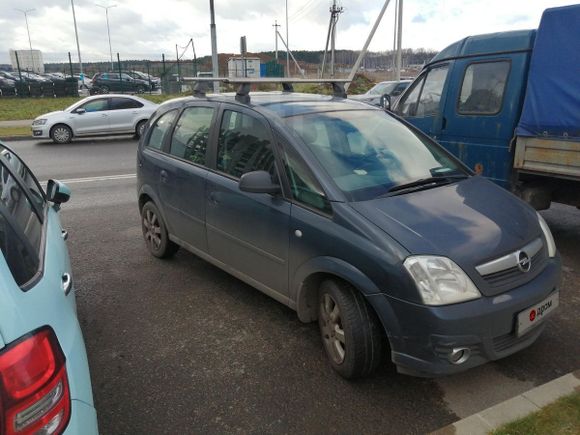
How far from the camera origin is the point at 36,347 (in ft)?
4.80

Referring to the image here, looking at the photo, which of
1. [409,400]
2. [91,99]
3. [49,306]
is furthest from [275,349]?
[91,99]

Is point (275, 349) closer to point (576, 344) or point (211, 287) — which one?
point (211, 287)

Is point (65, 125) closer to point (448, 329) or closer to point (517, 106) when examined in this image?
point (517, 106)

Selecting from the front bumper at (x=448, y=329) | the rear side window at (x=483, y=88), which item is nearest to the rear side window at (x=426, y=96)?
the rear side window at (x=483, y=88)

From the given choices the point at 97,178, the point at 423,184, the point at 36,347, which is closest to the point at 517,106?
the point at 423,184

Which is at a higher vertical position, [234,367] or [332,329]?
[332,329]

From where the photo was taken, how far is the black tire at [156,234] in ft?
16.3

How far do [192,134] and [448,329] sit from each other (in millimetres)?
2899

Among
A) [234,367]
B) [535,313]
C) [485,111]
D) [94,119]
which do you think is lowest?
[234,367]

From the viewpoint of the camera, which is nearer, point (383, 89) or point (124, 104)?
point (124, 104)

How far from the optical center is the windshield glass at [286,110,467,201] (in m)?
3.24

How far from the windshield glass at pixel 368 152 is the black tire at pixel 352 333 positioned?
602mm

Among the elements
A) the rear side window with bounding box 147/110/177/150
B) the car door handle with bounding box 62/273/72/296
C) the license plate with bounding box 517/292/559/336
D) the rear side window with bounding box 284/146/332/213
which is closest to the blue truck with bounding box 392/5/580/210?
the license plate with bounding box 517/292/559/336

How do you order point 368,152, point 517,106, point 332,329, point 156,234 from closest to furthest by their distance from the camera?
point 332,329 < point 368,152 < point 156,234 < point 517,106
